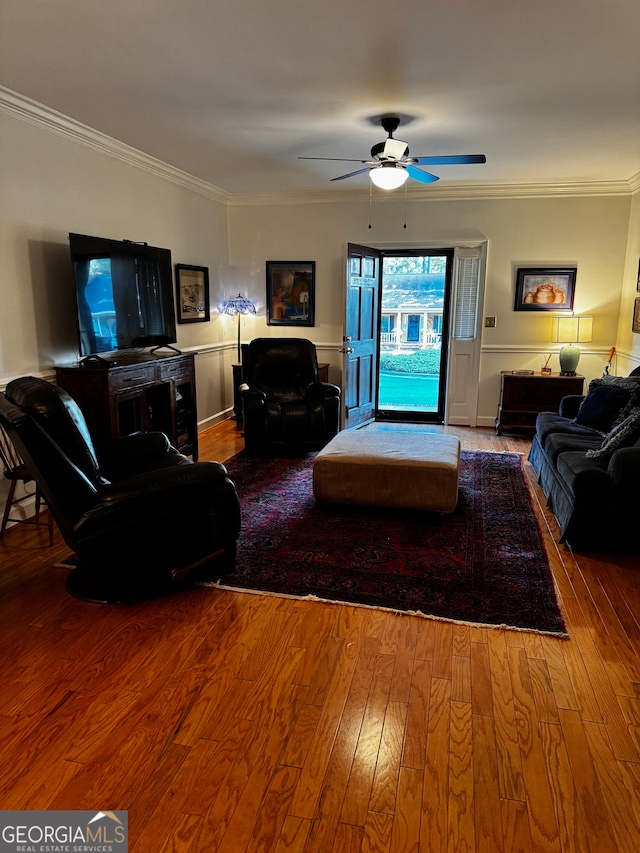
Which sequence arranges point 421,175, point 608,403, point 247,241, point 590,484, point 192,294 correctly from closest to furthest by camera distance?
point 590,484
point 608,403
point 421,175
point 192,294
point 247,241

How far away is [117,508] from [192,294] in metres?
3.92

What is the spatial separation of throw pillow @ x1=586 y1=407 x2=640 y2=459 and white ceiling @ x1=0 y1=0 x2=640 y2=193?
75.9 inches

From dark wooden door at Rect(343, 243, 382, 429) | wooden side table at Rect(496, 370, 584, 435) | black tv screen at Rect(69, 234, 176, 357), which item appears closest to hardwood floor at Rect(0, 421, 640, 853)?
black tv screen at Rect(69, 234, 176, 357)

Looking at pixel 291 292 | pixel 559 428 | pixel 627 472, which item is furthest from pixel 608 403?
pixel 291 292

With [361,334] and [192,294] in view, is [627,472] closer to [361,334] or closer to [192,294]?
[361,334]

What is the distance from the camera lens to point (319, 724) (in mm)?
1961

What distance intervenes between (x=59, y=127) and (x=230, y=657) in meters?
3.64

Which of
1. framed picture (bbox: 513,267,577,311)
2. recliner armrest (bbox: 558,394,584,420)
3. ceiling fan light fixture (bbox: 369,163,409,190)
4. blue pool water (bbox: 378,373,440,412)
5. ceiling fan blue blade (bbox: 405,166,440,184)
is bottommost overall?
blue pool water (bbox: 378,373,440,412)

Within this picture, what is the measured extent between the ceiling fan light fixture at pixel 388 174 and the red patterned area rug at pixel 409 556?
2.33 m

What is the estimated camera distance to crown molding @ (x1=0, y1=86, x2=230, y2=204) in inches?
135

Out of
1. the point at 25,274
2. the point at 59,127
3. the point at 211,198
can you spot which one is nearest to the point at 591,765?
the point at 25,274

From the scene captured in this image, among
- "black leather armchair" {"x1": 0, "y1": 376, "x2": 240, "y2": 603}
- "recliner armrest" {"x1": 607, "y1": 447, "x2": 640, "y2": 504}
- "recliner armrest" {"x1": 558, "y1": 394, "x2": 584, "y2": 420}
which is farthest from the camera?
"recliner armrest" {"x1": 558, "y1": 394, "x2": 584, "y2": 420}

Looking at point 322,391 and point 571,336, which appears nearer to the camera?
point 322,391

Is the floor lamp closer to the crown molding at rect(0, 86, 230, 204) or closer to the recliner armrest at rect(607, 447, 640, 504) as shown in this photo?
the crown molding at rect(0, 86, 230, 204)
